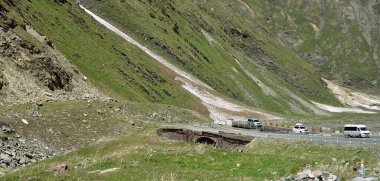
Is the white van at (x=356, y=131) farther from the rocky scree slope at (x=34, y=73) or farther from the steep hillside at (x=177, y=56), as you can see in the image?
the steep hillside at (x=177, y=56)

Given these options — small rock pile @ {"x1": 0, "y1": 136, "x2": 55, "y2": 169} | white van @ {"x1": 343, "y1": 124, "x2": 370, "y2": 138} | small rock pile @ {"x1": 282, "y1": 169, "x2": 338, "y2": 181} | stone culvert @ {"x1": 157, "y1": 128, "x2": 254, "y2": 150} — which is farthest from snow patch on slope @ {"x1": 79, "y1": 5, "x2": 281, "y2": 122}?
small rock pile @ {"x1": 282, "y1": 169, "x2": 338, "y2": 181}

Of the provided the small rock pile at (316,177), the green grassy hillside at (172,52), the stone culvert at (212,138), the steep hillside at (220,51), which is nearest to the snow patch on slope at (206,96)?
the green grassy hillside at (172,52)

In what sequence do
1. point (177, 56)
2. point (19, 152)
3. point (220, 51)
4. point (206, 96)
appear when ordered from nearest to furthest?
point (19, 152)
point (206, 96)
point (177, 56)
point (220, 51)

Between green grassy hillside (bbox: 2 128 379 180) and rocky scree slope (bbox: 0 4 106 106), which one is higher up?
rocky scree slope (bbox: 0 4 106 106)

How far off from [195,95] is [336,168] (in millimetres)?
75838

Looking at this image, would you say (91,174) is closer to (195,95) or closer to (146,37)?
(195,95)

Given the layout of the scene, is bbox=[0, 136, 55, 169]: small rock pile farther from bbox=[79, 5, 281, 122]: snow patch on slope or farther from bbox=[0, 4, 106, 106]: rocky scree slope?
bbox=[79, 5, 281, 122]: snow patch on slope

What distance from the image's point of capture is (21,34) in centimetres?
6116

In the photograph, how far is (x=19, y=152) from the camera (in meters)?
35.9

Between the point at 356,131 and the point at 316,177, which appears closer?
the point at 316,177

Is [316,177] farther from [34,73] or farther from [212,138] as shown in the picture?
[34,73]

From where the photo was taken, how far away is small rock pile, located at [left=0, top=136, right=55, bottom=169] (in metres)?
33.5

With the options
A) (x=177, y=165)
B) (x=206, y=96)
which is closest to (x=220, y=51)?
(x=206, y=96)

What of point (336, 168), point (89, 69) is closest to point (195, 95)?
point (89, 69)
